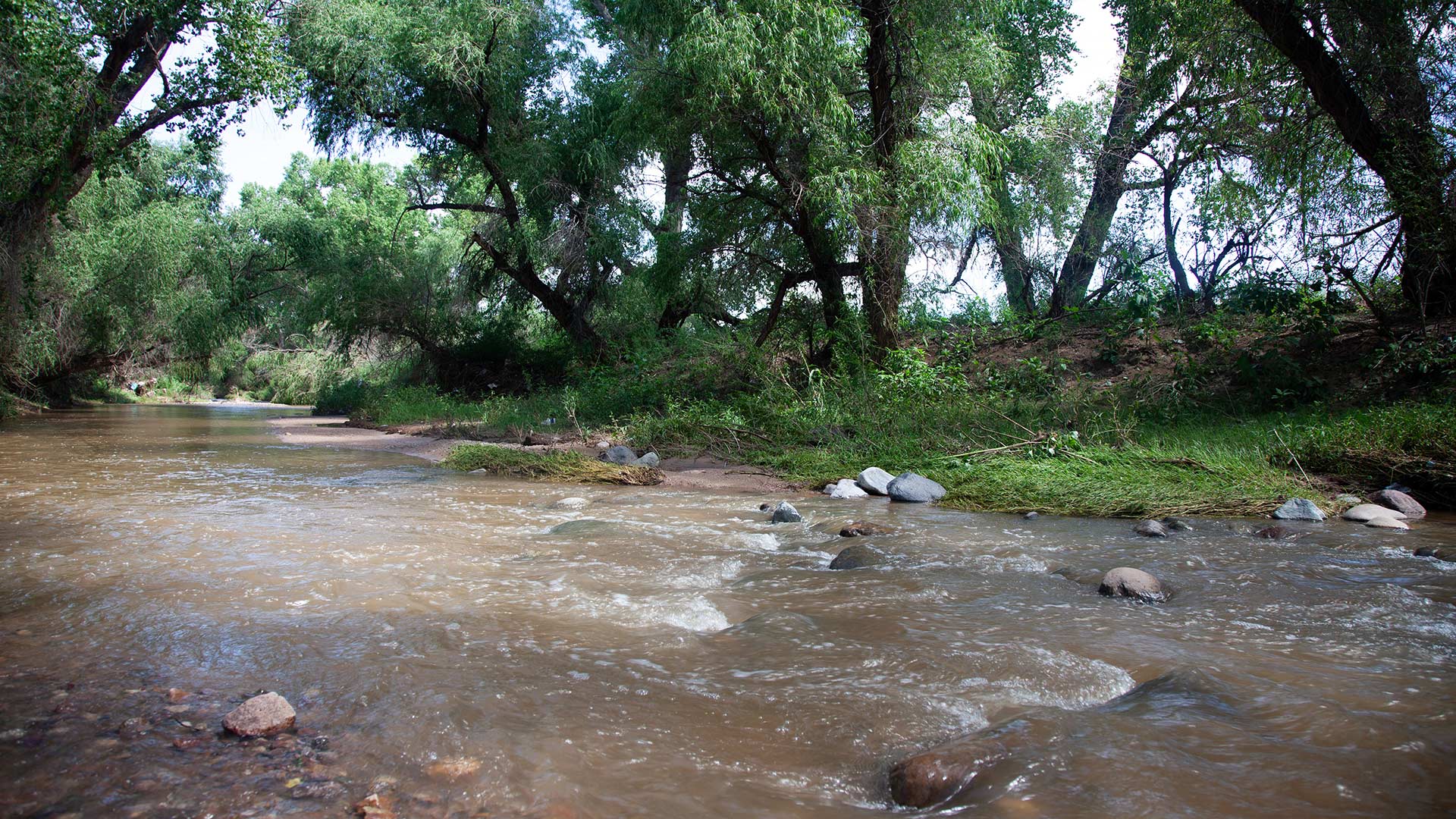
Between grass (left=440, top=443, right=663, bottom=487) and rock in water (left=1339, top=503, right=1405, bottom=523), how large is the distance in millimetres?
5721

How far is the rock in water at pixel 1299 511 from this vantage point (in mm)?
5715

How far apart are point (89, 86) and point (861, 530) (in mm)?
12781

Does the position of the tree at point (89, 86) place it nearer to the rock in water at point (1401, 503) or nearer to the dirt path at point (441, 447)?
the dirt path at point (441, 447)

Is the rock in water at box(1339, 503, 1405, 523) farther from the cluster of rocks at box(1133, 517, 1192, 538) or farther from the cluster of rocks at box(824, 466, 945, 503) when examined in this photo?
the cluster of rocks at box(824, 466, 945, 503)

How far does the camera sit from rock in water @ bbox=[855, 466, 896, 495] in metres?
7.47

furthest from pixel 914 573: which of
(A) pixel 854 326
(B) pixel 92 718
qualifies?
(A) pixel 854 326

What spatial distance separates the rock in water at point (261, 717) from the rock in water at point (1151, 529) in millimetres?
5059

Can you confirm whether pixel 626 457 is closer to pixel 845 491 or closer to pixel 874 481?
pixel 845 491

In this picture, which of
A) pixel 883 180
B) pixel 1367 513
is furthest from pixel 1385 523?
pixel 883 180

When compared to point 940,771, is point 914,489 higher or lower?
higher

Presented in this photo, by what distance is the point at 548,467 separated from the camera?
8695 mm

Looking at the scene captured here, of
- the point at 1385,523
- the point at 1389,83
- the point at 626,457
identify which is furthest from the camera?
the point at 626,457

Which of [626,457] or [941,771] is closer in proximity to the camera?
[941,771]

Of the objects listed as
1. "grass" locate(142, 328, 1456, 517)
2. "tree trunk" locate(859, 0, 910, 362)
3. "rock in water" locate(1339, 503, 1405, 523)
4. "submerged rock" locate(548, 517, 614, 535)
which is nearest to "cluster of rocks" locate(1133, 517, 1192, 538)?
"grass" locate(142, 328, 1456, 517)
